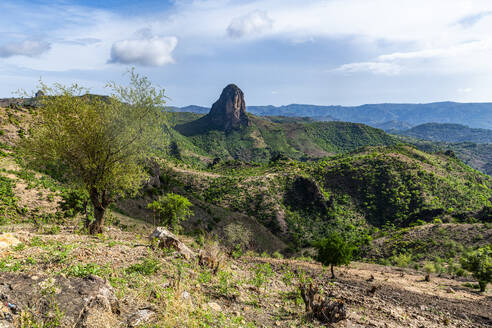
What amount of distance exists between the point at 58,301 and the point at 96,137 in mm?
9663

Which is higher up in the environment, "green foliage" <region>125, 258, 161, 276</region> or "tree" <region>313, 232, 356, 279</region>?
"green foliage" <region>125, 258, 161, 276</region>

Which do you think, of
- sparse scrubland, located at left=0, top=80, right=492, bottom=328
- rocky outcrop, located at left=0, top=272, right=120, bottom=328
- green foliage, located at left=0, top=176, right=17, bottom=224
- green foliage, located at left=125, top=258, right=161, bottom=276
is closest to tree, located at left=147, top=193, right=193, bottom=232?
sparse scrubland, located at left=0, top=80, right=492, bottom=328

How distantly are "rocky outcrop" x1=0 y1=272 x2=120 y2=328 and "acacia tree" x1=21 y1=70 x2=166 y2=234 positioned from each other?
8.58 metres

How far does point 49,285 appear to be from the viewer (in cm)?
549

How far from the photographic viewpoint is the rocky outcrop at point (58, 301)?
475 cm

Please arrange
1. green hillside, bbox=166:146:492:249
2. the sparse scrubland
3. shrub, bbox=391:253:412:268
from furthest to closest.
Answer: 1. green hillside, bbox=166:146:492:249
2. shrub, bbox=391:253:412:268
3. the sparse scrubland

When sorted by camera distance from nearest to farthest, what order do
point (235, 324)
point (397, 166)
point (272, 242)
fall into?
1. point (235, 324)
2. point (272, 242)
3. point (397, 166)

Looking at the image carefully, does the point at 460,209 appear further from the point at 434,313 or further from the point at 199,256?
the point at 199,256

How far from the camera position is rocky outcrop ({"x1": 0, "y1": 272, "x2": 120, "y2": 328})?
475cm

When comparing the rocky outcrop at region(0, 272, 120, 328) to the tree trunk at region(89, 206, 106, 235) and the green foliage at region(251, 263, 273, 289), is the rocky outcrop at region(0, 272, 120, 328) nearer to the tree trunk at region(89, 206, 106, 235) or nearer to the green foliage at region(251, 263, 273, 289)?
the green foliage at region(251, 263, 273, 289)

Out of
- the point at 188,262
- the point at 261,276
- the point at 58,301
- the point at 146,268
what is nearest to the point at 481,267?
the point at 261,276

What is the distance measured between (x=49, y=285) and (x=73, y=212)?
16944 millimetres

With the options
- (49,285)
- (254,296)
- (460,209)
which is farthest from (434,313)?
(460,209)

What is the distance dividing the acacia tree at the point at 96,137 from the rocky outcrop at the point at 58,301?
858 centimetres
